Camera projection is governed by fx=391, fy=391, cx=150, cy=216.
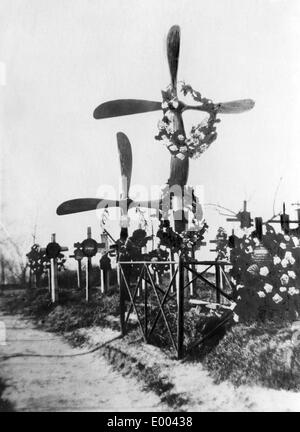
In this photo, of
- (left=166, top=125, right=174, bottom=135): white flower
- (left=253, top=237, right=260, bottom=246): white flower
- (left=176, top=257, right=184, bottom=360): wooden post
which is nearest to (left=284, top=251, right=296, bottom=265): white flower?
(left=253, top=237, right=260, bottom=246): white flower

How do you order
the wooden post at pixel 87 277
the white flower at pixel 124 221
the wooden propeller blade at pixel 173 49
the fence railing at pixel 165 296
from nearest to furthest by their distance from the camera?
the fence railing at pixel 165 296
the wooden propeller blade at pixel 173 49
the white flower at pixel 124 221
the wooden post at pixel 87 277

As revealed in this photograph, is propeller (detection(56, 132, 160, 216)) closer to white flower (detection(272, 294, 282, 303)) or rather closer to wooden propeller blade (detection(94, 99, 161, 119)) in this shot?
wooden propeller blade (detection(94, 99, 161, 119))

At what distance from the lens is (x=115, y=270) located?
7625 mm

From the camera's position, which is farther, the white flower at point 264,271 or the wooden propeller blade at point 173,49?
the wooden propeller blade at point 173,49

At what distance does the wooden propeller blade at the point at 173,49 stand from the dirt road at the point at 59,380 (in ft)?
12.6

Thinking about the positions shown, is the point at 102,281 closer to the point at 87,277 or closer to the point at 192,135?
the point at 87,277

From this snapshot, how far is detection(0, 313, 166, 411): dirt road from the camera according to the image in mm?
4137

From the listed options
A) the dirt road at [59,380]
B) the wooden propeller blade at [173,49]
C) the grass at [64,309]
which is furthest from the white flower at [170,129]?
the dirt road at [59,380]

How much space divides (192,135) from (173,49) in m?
1.16

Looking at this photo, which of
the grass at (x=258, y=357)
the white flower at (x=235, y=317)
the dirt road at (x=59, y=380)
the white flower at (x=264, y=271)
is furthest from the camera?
the white flower at (x=235, y=317)

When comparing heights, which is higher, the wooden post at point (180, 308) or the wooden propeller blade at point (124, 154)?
the wooden propeller blade at point (124, 154)

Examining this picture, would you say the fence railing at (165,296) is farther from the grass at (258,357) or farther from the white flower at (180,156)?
the white flower at (180,156)

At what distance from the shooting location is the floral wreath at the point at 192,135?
17.6ft

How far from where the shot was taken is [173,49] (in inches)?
206
